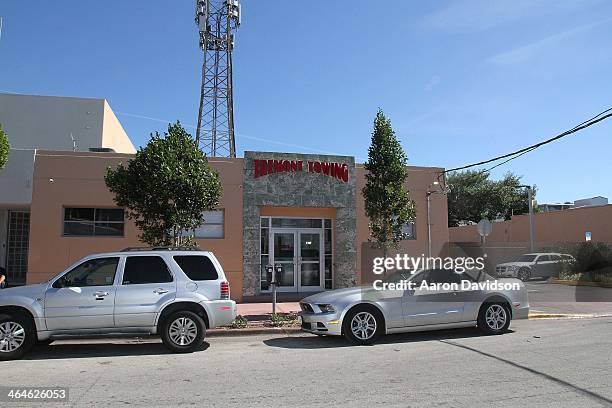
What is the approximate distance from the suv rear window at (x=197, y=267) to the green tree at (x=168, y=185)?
9.04 feet

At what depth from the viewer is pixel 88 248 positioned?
15.1 metres

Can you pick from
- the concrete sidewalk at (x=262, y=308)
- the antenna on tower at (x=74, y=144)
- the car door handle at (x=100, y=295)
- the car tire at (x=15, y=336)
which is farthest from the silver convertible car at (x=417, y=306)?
the antenna on tower at (x=74, y=144)

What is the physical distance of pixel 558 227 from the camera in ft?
112

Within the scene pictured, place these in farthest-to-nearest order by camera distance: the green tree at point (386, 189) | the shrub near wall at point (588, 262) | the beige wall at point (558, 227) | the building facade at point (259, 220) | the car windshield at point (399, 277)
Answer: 1. the beige wall at point (558, 227)
2. the shrub near wall at point (588, 262)
3. the building facade at point (259, 220)
4. the green tree at point (386, 189)
5. the car windshield at point (399, 277)

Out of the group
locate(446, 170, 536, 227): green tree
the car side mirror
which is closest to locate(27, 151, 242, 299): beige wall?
the car side mirror

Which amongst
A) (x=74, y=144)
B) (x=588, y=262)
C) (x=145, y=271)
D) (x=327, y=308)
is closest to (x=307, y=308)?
(x=327, y=308)

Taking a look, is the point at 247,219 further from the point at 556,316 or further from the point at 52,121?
the point at 52,121

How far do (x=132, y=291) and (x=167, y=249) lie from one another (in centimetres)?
109

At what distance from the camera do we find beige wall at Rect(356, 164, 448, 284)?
17.1 m

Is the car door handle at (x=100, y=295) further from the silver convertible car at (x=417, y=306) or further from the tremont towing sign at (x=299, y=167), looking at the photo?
the tremont towing sign at (x=299, y=167)

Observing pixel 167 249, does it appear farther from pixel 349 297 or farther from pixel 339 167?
pixel 339 167

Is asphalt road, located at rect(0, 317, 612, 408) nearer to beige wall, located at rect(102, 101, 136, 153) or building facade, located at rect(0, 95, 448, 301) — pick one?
building facade, located at rect(0, 95, 448, 301)

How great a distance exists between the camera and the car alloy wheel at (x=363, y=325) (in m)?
9.36

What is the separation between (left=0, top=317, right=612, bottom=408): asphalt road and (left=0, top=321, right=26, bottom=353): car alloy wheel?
1.06 feet
